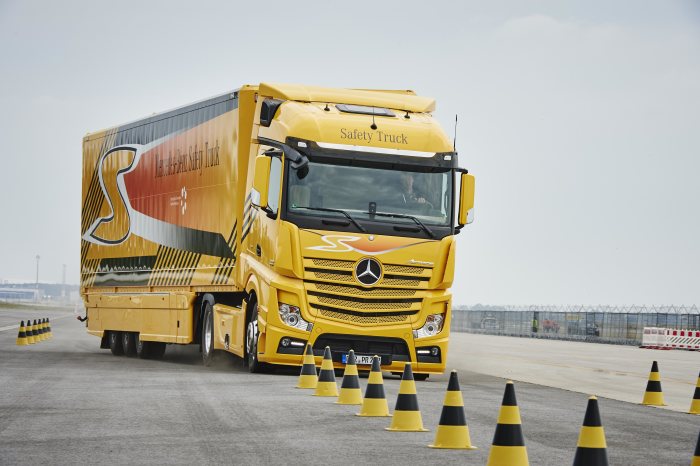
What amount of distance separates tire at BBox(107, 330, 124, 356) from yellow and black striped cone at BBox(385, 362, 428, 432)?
16.9 metres

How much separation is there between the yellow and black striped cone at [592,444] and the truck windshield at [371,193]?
37.0 ft

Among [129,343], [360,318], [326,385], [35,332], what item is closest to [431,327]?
[360,318]

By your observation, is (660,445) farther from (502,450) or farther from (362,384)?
(362,384)

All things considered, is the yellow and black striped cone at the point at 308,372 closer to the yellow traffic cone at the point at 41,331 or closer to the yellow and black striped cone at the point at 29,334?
the yellow and black striped cone at the point at 29,334

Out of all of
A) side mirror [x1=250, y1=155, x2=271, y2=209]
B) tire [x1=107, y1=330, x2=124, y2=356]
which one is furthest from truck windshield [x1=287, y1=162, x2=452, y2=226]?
tire [x1=107, y1=330, x2=124, y2=356]

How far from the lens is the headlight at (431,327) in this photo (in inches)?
767

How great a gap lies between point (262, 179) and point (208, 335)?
181 inches

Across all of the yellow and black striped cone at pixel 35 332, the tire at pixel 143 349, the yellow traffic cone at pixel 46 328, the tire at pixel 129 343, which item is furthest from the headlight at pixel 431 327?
the yellow traffic cone at pixel 46 328

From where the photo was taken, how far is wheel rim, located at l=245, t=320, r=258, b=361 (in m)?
19.8

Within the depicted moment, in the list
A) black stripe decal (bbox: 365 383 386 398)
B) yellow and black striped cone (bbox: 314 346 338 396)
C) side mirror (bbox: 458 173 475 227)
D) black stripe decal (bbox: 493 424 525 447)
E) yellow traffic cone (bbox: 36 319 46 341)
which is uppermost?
side mirror (bbox: 458 173 475 227)

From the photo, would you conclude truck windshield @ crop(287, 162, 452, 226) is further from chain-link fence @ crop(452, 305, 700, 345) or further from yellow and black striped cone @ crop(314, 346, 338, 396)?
chain-link fence @ crop(452, 305, 700, 345)

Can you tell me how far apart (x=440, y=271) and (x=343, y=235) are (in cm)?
164

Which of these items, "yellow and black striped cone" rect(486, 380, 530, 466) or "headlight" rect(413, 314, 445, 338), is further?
"headlight" rect(413, 314, 445, 338)

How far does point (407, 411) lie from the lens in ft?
38.9
